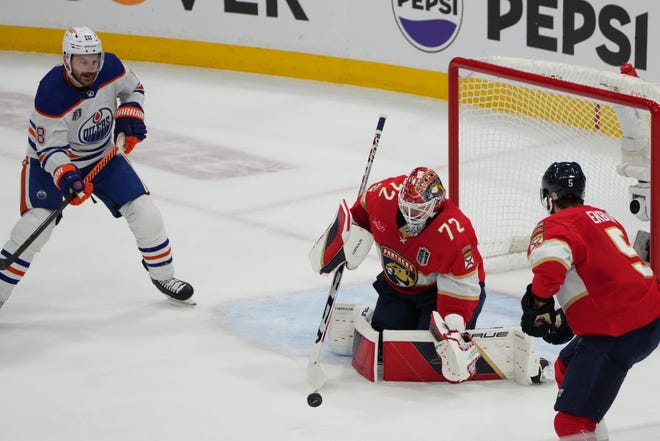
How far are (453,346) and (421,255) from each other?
368 millimetres

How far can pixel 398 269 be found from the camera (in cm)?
471

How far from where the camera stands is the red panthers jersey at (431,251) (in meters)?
4.50

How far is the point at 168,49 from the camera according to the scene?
9.88 metres

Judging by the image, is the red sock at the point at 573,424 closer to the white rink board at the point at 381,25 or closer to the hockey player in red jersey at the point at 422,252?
the hockey player in red jersey at the point at 422,252

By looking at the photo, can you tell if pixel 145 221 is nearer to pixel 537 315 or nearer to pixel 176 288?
pixel 176 288

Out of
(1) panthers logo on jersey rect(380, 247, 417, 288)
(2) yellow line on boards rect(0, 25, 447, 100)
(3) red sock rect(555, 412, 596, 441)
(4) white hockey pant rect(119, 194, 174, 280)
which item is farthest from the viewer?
(2) yellow line on boards rect(0, 25, 447, 100)

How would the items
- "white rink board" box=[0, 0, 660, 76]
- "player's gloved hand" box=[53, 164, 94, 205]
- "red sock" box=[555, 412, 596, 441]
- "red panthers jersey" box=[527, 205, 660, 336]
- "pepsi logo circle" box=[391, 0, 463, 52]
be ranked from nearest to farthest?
"red panthers jersey" box=[527, 205, 660, 336] → "red sock" box=[555, 412, 596, 441] → "player's gloved hand" box=[53, 164, 94, 205] → "white rink board" box=[0, 0, 660, 76] → "pepsi logo circle" box=[391, 0, 463, 52]

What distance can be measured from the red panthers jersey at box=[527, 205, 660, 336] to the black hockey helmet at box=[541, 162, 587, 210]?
7 cm

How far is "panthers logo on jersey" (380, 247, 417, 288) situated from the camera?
4652 millimetres

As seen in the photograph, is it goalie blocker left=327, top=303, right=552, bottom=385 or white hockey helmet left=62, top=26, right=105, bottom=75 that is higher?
white hockey helmet left=62, top=26, right=105, bottom=75

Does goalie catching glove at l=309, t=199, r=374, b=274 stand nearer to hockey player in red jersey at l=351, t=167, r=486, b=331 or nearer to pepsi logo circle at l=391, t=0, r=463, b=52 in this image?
hockey player in red jersey at l=351, t=167, r=486, b=331

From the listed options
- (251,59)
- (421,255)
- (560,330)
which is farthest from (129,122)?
(251,59)

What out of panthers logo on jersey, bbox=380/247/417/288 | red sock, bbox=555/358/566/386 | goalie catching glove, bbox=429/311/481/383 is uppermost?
red sock, bbox=555/358/566/386

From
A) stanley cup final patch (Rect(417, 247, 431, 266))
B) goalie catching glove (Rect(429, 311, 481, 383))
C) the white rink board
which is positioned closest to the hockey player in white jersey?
stanley cup final patch (Rect(417, 247, 431, 266))
